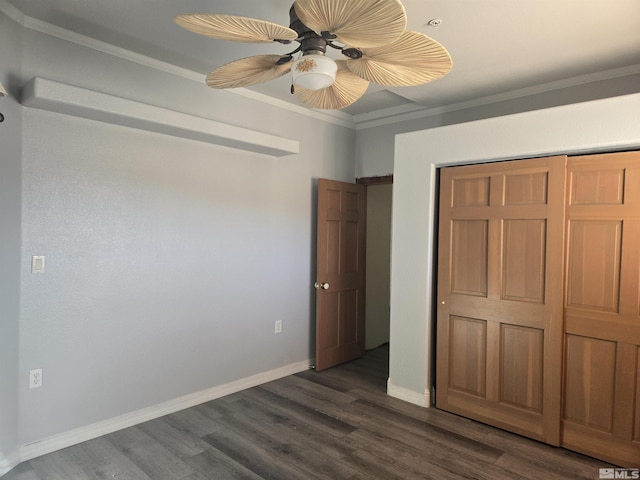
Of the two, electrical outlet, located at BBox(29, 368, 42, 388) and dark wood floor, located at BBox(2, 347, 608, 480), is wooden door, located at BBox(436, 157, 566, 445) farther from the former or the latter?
electrical outlet, located at BBox(29, 368, 42, 388)

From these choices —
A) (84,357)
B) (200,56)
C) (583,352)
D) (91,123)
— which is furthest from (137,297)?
(583,352)

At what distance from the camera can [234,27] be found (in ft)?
4.95

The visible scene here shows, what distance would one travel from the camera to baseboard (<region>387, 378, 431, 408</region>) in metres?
3.42

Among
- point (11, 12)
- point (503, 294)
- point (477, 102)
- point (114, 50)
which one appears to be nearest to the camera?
point (11, 12)

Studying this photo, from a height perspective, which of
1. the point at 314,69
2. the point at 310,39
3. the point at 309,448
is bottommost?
the point at 309,448

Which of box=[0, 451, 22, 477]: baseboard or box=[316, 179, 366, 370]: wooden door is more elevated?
box=[316, 179, 366, 370]: wooden door

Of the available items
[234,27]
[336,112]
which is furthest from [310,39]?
[336,112]

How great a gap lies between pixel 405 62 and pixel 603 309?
2080mm

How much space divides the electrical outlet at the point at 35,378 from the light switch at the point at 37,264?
0.63 meters

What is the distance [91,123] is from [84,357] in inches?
63.1

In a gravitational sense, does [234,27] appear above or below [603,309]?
above

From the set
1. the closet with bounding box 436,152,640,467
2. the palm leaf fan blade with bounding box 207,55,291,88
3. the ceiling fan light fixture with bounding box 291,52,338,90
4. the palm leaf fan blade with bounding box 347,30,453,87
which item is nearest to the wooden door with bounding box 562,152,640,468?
the closet with bounding box 436,152,640,467

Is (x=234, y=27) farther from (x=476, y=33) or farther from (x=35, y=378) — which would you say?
(x=35, y=378)

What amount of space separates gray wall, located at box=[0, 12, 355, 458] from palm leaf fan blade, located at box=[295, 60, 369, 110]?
5.01ft
